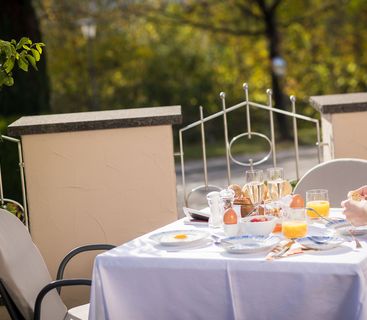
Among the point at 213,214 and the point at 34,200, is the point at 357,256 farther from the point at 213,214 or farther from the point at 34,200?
the point at 34,200

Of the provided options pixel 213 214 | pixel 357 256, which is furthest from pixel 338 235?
pixel 213 214

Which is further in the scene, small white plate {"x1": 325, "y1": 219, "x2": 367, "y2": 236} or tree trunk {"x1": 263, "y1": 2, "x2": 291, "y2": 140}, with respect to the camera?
tree trunk {"x1": 263, "y1": 2, "x2": 291, "y2": 140}

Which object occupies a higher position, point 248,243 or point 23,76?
point 23,76

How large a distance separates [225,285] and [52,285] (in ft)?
2.76

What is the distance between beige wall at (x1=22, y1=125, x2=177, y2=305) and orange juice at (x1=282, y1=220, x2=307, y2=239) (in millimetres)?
1791

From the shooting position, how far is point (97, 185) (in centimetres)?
514

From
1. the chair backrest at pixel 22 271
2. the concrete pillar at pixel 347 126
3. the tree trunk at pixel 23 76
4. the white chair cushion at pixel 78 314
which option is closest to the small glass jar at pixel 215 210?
the white chair cushion at pixel 78 314

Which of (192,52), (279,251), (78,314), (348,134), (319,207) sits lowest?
(78,314)

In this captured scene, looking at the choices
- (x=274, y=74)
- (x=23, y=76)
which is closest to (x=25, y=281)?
(x=23, y=76)

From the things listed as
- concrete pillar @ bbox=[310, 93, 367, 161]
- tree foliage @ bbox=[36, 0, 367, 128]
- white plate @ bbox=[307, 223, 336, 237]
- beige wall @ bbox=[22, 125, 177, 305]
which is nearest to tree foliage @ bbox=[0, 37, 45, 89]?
beige wall @ bbox=[22, 125, 177, 305]

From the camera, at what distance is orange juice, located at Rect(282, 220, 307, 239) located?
132 inches

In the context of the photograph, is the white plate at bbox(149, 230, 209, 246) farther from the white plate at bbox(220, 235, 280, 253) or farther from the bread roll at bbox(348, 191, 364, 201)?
the bread roll at bbox(348, 191, 364, 201)

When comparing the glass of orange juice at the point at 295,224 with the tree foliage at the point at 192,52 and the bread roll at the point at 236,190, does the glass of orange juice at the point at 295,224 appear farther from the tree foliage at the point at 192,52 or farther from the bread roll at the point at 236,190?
the tree foliage at the point at 192,52

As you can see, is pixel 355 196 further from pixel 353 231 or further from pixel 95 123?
pixel 95 123
